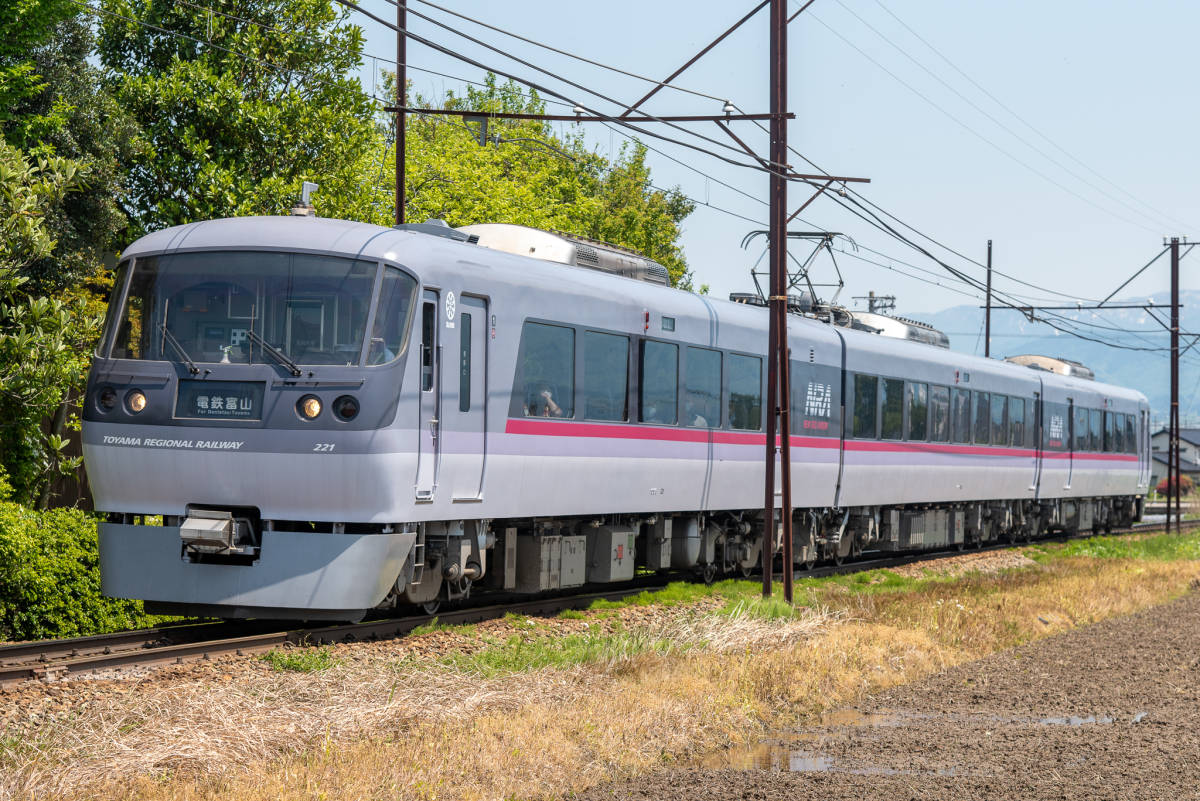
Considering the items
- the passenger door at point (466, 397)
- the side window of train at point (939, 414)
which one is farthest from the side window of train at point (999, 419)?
the passenger door at point (466, 397)

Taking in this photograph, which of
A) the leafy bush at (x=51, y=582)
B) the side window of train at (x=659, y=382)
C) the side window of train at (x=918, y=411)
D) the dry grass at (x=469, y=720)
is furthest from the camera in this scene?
the side window of train at (x=918, y=411)

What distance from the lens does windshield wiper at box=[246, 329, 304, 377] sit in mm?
11812

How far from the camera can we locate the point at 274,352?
1184cm

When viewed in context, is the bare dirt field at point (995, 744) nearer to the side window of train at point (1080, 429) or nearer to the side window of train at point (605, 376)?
the side window of train at point (605, 376)

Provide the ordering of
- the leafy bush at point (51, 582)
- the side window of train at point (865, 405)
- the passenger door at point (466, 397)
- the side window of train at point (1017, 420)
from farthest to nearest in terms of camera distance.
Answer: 1. the side window of train at point (1017, 420)
2. the side window of train at point (865, 405)
3. the leafy bush at point (51, 582)
4. the passenger door at point (466, 397)

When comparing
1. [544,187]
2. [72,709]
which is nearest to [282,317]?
[72,709]

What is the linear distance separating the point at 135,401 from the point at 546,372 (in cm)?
421

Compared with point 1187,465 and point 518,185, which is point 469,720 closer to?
point 518,185

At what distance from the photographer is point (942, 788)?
320 inches

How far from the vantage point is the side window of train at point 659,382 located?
16.5 m

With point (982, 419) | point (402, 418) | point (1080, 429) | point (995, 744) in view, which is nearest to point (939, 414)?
point (982, 419)

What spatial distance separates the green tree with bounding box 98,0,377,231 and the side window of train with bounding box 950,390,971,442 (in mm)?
11774

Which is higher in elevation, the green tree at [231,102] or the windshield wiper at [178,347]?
the green tree at [231,102]

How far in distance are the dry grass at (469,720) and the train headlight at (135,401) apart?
301cm
